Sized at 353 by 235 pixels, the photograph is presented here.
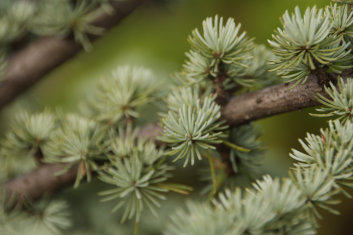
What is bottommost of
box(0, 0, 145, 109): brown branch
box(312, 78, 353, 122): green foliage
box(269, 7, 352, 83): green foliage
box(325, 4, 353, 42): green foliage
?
box(312, 78, 353, 122): green foliage

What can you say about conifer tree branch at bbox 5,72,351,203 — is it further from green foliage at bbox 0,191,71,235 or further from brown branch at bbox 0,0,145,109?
brown branch at bbox 0,0,145,109

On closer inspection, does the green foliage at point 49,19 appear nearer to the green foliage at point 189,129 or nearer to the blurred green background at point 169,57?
the blurred green background at point 169,57

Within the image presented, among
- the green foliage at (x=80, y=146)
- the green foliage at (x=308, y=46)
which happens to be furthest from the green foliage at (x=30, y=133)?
the green foliage at (x=308, y=46)

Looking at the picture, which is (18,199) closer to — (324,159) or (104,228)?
(104,228)

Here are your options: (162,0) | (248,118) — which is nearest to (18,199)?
(248,118)

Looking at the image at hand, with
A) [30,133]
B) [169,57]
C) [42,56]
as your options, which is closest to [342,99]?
[30,133]

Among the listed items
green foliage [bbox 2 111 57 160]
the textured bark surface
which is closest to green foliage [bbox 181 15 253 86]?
the textured bark surface
